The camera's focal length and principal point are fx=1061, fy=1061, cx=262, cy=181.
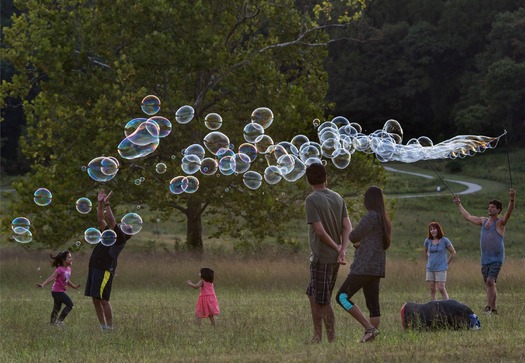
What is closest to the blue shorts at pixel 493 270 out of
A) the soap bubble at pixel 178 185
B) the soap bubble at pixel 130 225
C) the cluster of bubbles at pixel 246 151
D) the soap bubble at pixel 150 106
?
the cluster of bubbles at pixel 246 151

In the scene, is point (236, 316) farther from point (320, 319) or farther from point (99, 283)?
point (320, 319)

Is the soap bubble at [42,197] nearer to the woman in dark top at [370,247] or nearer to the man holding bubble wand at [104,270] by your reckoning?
the man holding bubble wand at [104,270]

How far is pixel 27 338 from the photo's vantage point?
13219mm

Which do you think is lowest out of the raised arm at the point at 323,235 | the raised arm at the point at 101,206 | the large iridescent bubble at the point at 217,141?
the raised arm at the point at 323,235

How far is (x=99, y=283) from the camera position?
14.0m

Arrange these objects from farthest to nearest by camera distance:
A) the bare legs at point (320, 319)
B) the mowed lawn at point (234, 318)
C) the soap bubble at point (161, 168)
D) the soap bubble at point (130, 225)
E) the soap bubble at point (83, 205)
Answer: the soap bubble at point (161, 168)
the soap bubble at point (83, 205)
the soap bubble at point (130, 225)
the bare legs at point (320, 319)
the mowed lawn at point (234, 318)

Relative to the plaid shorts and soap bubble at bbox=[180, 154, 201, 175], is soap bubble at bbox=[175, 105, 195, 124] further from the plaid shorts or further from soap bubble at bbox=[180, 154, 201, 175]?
the plaid shorts

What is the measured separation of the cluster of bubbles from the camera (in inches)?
604

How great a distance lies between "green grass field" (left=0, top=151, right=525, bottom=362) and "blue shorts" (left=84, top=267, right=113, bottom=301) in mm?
501

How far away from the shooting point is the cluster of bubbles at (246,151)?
15.4 metres

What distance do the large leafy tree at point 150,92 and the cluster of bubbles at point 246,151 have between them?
8459 millimetres

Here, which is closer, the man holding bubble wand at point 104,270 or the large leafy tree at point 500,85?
the man holding bubble wand at point 104,270

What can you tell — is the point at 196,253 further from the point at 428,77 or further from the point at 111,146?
the point at 428,77

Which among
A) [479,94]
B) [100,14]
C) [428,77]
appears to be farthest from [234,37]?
[428,77]
